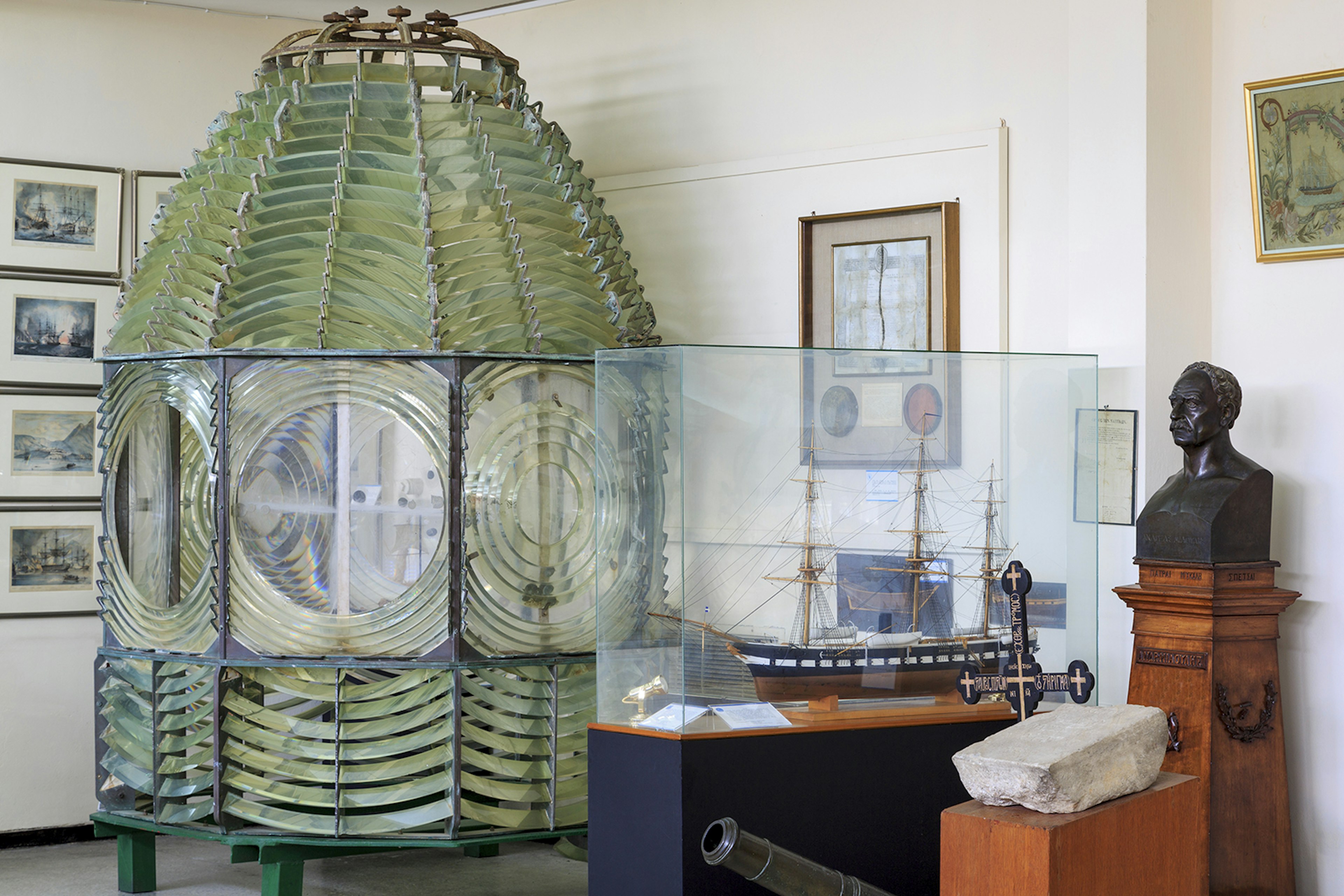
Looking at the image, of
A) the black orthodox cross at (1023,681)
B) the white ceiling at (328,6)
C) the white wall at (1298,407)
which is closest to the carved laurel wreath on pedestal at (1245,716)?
the white wall at (1298,407)

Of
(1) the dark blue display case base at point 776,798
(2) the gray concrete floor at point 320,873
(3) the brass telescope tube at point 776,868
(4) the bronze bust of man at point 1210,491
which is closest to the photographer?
(3) the brass telescope tube at point 776,868

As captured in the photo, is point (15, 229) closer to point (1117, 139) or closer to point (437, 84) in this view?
point (437, 84)

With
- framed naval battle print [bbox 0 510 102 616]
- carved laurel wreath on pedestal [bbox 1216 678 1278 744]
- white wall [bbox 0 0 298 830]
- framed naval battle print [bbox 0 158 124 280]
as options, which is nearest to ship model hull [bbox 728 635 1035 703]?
A: carved laurel wreath on pedestal [bbox 1216 678 1278 744]

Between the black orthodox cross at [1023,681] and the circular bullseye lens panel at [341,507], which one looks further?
the circular bullseye lens panel at [341,507]

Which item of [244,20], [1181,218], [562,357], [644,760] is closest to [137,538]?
[562,357]

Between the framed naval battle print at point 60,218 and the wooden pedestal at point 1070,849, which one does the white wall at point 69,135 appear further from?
the wooden pedestal at point 1070,849

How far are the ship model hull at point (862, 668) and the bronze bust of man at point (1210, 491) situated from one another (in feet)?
2.06

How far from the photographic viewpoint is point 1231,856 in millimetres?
3666

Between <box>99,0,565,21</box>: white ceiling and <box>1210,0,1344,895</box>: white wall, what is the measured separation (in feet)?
9.11

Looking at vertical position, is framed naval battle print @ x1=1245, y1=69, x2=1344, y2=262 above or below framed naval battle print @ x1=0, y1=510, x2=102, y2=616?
above

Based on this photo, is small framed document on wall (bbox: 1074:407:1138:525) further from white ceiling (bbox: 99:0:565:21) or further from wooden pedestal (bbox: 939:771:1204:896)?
white ceiling (bbox: 99:0:565:21)

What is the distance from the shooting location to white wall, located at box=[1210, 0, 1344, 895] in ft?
12.6

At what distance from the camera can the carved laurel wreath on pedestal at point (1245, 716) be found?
362 centimetres

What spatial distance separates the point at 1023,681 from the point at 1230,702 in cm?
Result: 78
